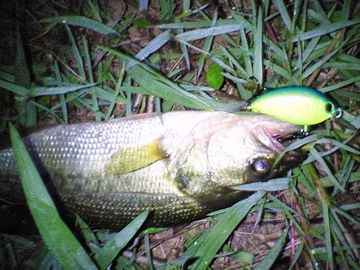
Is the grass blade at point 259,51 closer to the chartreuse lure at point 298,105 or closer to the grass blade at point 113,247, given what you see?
the chartreuse lure at point 298,105

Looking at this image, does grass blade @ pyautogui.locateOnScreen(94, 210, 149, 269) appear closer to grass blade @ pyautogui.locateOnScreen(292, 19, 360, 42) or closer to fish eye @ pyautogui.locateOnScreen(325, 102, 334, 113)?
fish eye @ pyautogui.locateOnScreen(325, 102, 334, 113)

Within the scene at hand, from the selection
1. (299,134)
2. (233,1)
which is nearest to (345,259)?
(299,134)

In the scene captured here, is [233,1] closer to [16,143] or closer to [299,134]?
[299,134]

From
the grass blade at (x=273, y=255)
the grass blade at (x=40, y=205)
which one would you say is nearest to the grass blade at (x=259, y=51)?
the grass blade at (x=273, y=255)

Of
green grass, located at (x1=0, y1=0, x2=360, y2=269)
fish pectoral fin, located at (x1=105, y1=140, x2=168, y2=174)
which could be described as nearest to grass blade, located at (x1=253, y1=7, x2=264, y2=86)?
green grass, located at (x1=0, y1=0, x2=360, y2=269)

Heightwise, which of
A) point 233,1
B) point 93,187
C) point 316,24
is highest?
point 233,1

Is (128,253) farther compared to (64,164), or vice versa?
(128,253)
